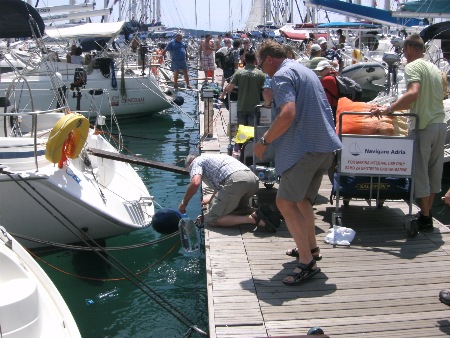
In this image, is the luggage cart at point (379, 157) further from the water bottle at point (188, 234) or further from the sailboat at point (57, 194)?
the sailboat at point (57, 194)

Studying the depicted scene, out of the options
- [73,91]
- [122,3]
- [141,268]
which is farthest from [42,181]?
[122,3]

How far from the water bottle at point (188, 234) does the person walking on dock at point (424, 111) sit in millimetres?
2307

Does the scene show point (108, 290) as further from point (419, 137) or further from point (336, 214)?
point (419, 137)

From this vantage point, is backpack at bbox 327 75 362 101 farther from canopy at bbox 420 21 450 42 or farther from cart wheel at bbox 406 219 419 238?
canopy at bbox 420 21 450 42

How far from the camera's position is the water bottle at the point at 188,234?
22.7 feet

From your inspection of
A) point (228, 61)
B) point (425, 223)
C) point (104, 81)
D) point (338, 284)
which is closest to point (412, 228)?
point (425, 223)

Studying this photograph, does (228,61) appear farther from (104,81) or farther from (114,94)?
(104,81)

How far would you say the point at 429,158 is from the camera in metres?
6.23

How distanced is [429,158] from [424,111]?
1.69 ft

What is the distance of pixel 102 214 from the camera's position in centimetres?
734

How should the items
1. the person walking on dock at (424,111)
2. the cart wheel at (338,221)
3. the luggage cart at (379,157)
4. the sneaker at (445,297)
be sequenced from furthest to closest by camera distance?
the cart wheel at (338,221) → the luggage cart at (379,157) → the person walking on dock at (424,111) → the sneaker at (445,297)

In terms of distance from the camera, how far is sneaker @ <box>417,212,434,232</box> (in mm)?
6410

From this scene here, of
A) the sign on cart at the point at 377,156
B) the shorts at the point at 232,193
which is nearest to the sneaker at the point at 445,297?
the sign on cart at the point at 377,156

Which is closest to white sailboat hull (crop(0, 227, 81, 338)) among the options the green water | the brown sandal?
the green water
